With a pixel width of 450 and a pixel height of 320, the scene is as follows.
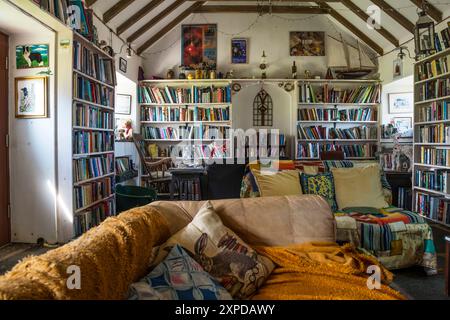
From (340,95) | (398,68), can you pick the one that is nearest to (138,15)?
(340,95)

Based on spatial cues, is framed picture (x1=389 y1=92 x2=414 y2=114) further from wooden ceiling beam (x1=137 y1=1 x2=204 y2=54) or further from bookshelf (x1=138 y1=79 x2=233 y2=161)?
wooden ceiling beam (x1=137 y1=1 x2=204 y2=54)

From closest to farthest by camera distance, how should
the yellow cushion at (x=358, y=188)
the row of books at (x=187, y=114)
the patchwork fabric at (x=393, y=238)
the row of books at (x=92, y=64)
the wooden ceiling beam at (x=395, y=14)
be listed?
the patchwork fabric at (x=393, y=238) → the yellow cushion at (x=358, y=188) → the row of books at (x=92, y=64) → the wooden ceiling beam at (x=395, y=14) → the row of books at (x=187, y=114)

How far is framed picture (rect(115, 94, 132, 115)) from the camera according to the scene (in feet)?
18.0

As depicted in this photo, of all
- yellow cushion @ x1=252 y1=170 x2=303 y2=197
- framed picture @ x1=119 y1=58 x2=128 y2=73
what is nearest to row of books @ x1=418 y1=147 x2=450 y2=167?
yellow cushion @ x1=252 y1=170 x2=303 y2=197

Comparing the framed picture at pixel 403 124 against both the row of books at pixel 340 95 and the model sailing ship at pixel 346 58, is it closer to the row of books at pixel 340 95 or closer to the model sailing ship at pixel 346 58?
the row of books at pixel 340 95

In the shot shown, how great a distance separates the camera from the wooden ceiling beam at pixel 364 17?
16.7 feet

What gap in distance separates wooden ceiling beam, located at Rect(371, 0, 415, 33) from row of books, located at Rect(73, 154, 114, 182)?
459 centimetres

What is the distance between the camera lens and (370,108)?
5.94 metres

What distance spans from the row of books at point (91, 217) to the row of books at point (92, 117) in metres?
0.98

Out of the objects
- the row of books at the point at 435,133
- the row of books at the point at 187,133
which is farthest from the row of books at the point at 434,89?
the row of books at the point at 187,133

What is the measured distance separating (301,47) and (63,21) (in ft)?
14.7

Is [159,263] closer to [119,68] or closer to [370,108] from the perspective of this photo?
[119,68]

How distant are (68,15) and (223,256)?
3031 mm
